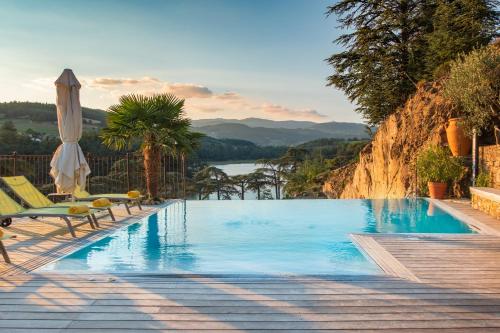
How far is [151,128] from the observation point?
480 inches

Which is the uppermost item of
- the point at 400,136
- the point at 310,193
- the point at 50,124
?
→ the point at 50,124

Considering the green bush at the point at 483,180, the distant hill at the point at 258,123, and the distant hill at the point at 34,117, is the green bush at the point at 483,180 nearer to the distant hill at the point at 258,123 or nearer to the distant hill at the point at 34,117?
the distant hill at the point at 34,117

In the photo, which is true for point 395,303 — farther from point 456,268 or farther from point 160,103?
point 160,103

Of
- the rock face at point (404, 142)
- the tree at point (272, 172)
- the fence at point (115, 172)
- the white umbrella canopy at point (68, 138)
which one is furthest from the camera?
the tree at point (272, 172)

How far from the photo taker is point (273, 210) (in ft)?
39.9

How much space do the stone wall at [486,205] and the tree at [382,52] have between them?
874cm

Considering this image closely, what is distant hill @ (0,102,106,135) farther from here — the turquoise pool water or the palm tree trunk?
the turquoise pool water

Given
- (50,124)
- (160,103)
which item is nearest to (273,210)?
(160,103)

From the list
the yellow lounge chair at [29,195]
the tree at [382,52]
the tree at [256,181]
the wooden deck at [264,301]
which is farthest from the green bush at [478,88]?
the tree at [256,181]

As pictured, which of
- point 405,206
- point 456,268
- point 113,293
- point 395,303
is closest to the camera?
point 395,303

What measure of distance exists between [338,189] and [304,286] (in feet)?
76.0

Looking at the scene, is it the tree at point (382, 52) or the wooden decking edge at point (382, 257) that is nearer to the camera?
the wooden decking edge at point (382, 257)

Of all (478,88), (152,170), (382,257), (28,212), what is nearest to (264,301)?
(382,257)

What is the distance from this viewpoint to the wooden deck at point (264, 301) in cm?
359
